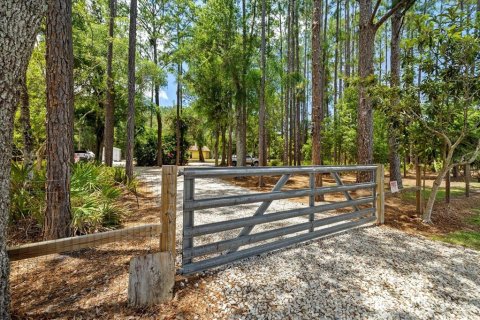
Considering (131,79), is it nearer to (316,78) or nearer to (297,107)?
(316,78)

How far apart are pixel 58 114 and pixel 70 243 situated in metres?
2.25

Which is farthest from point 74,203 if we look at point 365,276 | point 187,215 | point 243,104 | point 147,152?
point 147,152

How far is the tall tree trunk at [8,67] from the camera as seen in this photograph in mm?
1699

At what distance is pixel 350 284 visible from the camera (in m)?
2.75

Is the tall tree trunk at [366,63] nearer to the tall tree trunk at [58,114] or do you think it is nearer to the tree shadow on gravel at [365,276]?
the tree shadow on gravel at [365,276]

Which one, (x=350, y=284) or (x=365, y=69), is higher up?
(x=365, y=69)

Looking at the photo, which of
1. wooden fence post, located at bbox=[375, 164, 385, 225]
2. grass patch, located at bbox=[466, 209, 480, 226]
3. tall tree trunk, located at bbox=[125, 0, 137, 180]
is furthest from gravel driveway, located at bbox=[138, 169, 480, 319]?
tall tree trunk, located at bbox=[125, 0, 137, 180]

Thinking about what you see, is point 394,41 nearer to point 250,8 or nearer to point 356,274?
point 250,8

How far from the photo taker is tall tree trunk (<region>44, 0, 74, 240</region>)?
3475 mm

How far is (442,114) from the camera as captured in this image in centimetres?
539

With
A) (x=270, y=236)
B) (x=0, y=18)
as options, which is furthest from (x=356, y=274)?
(x=0, y=18)

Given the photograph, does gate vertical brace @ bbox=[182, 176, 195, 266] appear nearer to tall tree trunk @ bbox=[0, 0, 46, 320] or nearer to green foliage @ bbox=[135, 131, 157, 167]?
tall tree trunk @ bbox=[0, 0, 46, 320]

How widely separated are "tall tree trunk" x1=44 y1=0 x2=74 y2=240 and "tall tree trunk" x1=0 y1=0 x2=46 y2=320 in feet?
6.14

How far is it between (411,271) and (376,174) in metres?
2.28
